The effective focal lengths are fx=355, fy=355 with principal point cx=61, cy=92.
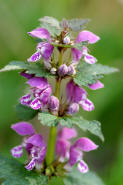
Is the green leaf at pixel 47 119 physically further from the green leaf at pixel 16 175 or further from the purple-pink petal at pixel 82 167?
the purple-pink petal at pixel 82 167

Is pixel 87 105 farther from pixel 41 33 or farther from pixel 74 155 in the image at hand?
pixel 41 33

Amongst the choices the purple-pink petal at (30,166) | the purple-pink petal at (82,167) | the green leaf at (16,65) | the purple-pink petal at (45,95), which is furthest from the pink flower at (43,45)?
the purple-pink petal at (82,167)

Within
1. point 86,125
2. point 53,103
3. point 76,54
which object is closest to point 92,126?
point 86,125

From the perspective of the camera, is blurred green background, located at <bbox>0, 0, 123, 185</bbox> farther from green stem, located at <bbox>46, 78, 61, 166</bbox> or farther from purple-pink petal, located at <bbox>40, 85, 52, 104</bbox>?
purple-pink petal, located at <bbox>40, 85, 52, 104</bbox>

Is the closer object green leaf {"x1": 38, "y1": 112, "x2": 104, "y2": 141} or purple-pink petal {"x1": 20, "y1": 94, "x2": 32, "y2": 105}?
green leaf {"x1": 38, "y1": 112, "x2": 104, "y2": 141}

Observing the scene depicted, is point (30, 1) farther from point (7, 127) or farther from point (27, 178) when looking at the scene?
point (27, 178)

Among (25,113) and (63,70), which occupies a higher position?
(63,70)

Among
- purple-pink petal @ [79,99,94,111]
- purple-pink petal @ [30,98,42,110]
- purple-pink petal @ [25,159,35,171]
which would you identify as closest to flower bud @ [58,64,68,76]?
purple-pink petal @ [30,98,42,110]
